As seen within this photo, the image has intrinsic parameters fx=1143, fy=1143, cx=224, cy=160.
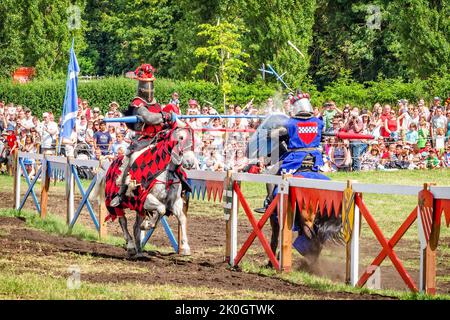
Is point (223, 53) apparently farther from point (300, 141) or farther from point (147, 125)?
point (300, 141)

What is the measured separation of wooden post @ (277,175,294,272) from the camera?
1405 cm

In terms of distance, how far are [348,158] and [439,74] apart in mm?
14013

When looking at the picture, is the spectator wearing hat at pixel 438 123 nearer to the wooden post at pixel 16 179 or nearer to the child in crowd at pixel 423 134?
the child in crowd at pixel 423 134

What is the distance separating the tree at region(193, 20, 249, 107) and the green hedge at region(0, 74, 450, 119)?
2.28ft

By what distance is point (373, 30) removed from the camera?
181ft

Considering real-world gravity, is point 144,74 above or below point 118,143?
above

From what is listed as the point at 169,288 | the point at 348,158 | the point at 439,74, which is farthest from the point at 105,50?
the point at 169,288

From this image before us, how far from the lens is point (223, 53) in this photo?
1666 inches

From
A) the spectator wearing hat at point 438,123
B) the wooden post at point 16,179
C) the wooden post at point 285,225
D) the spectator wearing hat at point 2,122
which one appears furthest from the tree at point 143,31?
the wooden post at point 285,225

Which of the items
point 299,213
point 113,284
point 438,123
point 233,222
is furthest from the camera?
point 438,123

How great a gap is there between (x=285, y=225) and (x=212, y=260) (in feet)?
6.97

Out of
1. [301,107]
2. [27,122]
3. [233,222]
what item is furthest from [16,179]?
[27,122]

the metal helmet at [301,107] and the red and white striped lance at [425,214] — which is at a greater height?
the metal helmet at [301,107]

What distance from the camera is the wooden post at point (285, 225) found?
14055 mm
